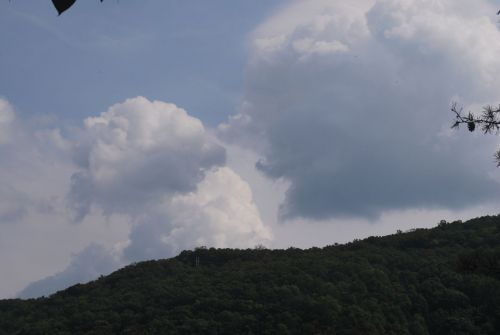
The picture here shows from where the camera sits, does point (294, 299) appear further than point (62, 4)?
Yes

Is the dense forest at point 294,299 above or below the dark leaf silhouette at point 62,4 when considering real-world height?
above

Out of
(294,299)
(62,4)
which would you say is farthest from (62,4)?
(294,299)

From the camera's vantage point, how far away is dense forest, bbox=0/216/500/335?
63875mm

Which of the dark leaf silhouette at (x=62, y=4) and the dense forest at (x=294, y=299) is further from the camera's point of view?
the dense forest at (x=294, y=299)

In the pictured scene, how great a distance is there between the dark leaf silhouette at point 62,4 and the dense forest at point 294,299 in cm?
5890

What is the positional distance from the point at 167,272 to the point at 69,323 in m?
22.8

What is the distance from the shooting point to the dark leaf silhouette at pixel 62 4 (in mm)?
3023

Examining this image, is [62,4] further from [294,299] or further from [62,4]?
[294,299]

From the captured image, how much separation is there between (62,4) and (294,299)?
6568 centimetres

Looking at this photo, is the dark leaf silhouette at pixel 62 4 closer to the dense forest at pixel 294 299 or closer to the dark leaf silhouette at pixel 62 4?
the dark leaf silhouette at pixel 62 4

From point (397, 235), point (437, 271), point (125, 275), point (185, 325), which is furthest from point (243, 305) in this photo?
point (397, 235)

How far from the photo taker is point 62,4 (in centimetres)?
303

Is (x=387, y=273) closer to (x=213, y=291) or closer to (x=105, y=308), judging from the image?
(x=213, y=291)

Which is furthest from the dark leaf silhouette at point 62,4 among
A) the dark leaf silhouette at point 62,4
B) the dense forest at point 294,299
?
the dense forest at point 294,299
